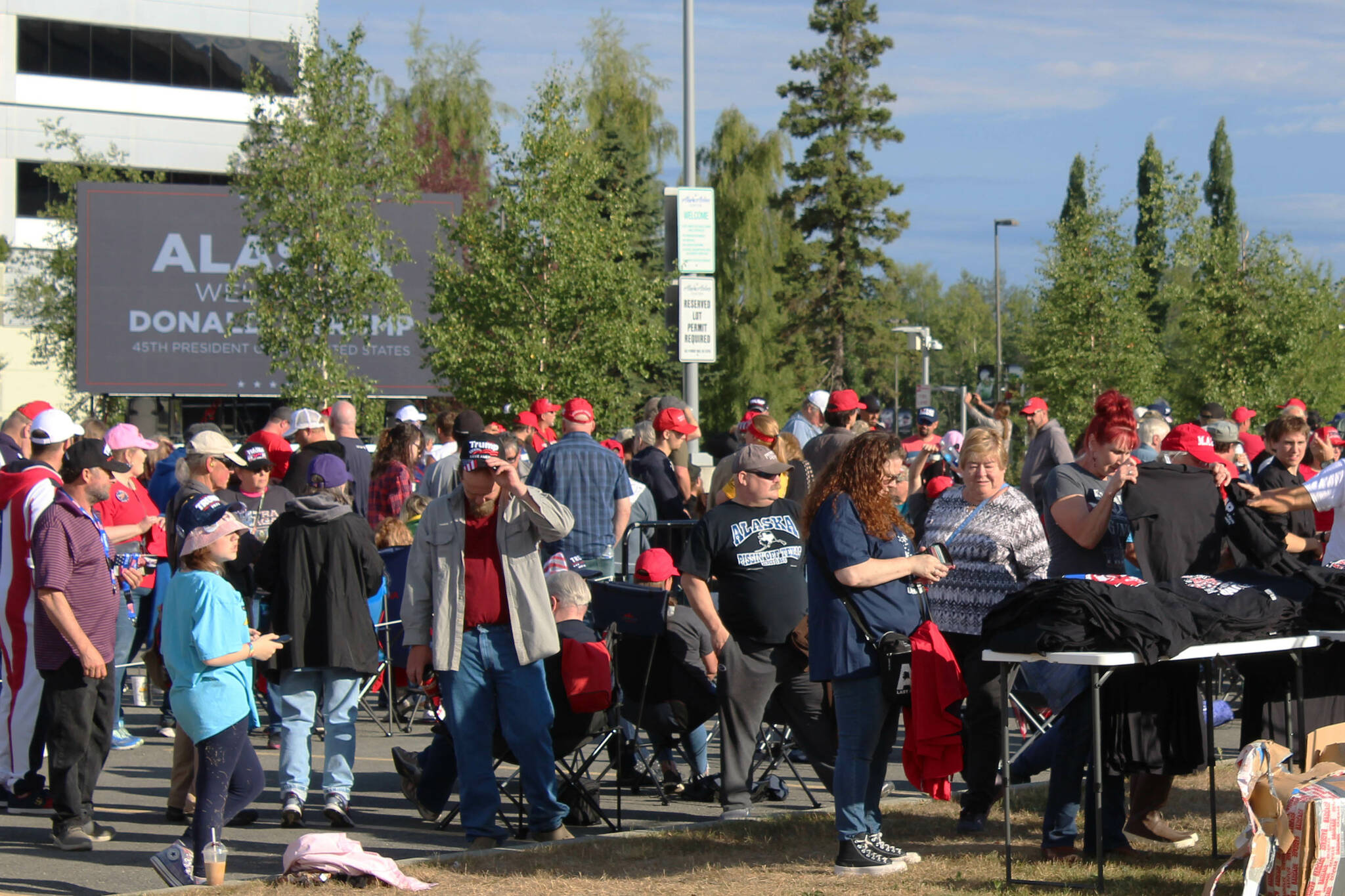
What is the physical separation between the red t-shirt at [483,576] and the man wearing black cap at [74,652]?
6.39 ft

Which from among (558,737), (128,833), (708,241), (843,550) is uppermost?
(708,241)

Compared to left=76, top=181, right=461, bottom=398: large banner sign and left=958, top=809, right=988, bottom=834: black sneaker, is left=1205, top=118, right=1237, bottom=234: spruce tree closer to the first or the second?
left=76, top=181, right=461, bottom=398: large banner sign

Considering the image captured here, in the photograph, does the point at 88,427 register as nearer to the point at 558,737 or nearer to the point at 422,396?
the point at 558,737

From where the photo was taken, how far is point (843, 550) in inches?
233

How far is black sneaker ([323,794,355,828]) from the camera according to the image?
7.26m

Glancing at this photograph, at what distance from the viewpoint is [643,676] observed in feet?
24.4

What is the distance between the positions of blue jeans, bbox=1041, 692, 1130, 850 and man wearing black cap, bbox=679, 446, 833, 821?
1.12 m

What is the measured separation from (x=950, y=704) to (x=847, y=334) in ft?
147

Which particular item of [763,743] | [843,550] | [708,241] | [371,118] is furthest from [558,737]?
[371,118]

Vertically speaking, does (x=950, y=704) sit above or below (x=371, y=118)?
below

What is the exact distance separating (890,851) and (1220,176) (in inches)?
3169

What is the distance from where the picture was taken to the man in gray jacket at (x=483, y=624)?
6.55 meters

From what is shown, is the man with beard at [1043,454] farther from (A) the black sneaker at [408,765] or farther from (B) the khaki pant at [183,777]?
(B) the khaki pant at [183,777]

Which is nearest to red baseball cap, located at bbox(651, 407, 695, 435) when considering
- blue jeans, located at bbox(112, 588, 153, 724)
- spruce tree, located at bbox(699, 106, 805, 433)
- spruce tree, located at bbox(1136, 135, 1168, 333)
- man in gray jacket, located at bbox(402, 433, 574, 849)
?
blue jeans, located at bbox(112, 588, 153, 724)
